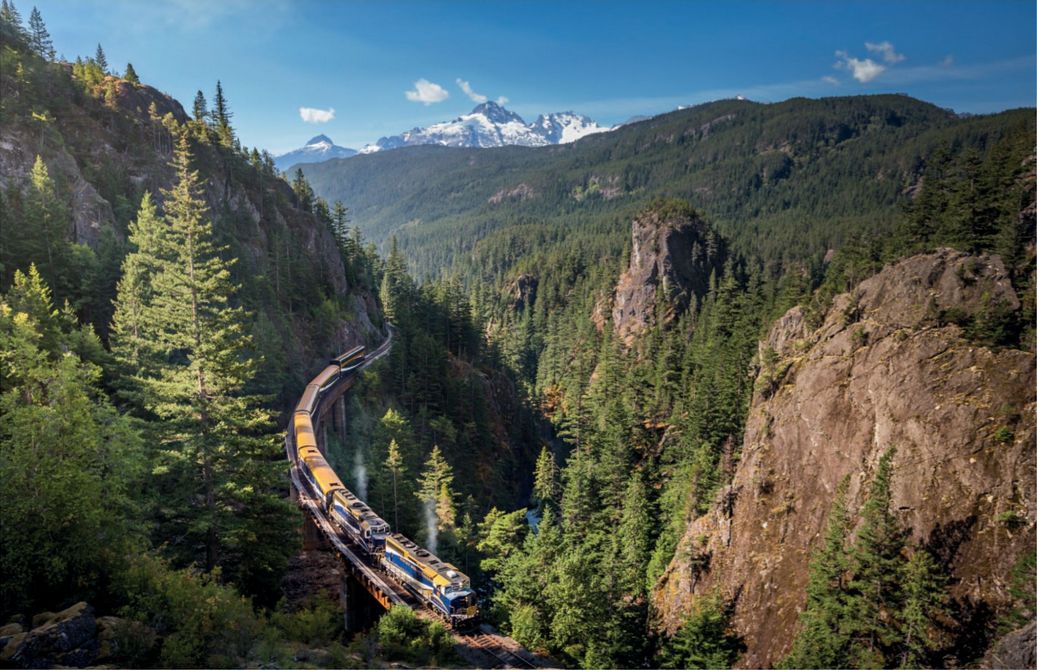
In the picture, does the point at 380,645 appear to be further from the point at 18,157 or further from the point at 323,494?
the point at 18,157

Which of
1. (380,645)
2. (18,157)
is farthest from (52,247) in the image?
(380,645)

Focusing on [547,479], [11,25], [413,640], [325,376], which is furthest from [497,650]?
[11,25]

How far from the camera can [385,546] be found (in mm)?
30359

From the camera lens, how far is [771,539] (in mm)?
33531

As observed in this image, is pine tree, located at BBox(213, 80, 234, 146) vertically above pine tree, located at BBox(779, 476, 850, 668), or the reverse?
pine tree, located at BBox(213, 80, 234, 146)

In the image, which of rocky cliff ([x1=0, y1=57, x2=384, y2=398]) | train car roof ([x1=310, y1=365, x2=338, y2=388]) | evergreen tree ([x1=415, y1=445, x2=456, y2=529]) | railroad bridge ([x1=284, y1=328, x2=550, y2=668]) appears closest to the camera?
railroad bridge ([x1=284, y1=328, x2=550, y2=668])

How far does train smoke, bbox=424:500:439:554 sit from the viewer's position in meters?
38.8

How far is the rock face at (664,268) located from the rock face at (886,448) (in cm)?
6888

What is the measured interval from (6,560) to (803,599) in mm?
33570

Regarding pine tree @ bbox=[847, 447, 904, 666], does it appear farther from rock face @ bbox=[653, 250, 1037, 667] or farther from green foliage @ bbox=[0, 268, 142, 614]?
green foliage @ bbox=[0, 268, 142, 614]

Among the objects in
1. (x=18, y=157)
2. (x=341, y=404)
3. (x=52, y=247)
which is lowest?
(x=341, y=404)

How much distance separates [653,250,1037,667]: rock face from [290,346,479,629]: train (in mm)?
16510

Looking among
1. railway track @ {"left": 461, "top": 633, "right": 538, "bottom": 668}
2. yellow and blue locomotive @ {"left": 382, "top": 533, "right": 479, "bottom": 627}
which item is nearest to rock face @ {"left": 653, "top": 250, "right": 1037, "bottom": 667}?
railway track @ {"left": 461, "top": 633, "right": 538, "bottom": 668}

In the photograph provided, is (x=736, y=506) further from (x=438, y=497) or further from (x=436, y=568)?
(x=438, y=497)
